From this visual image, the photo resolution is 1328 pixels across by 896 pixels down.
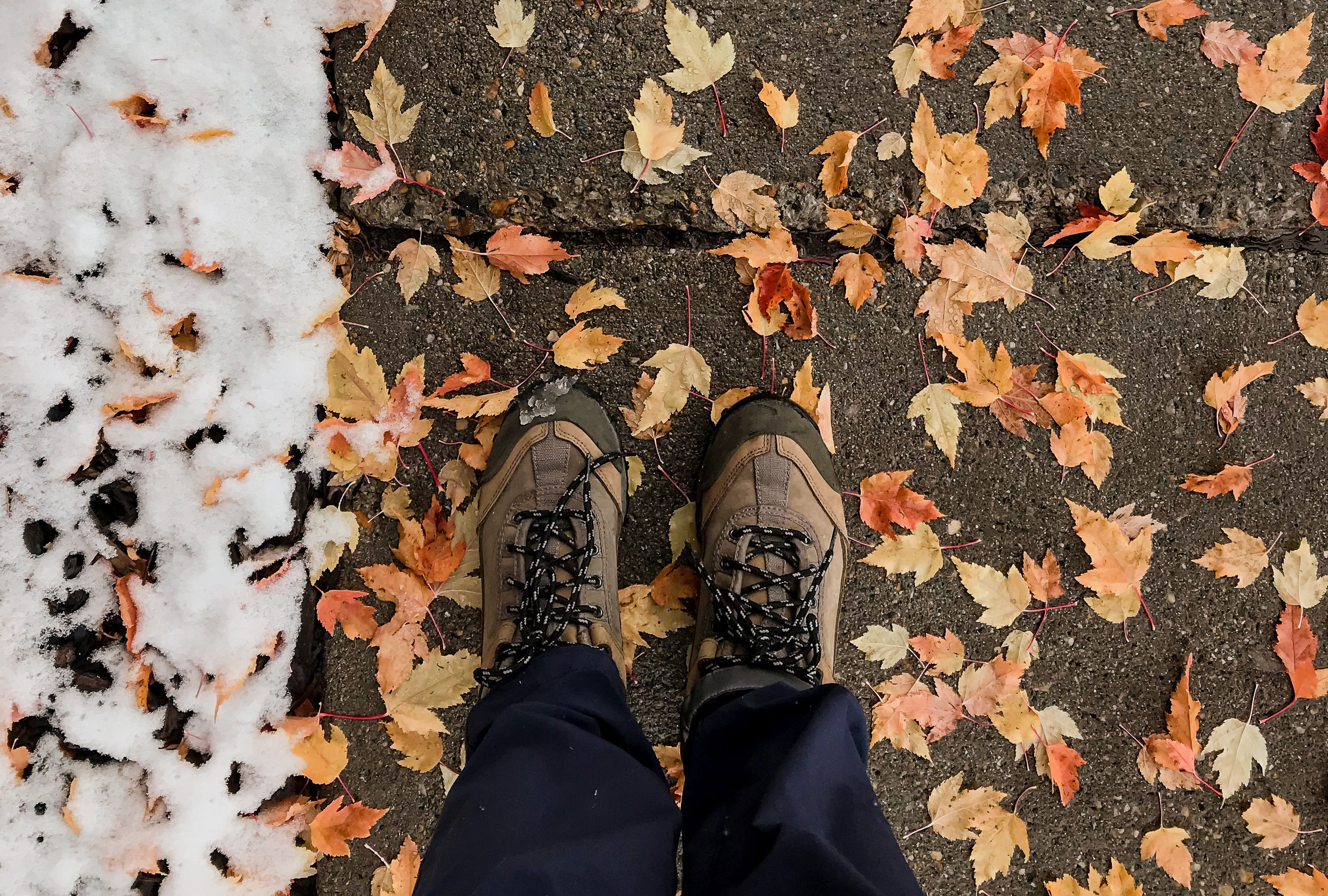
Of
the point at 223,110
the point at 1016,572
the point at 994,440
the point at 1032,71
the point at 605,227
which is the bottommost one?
the point at 1016,572

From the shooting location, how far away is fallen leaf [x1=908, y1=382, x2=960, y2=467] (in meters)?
1.75

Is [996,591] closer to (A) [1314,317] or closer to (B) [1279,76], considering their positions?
(A) [1314,317]

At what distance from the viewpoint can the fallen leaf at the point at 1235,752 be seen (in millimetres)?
1821

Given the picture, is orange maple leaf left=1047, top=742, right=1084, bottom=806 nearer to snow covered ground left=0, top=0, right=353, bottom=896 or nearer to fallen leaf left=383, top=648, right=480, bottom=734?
fallen leaf left=383, top=648, right=480, bottom=734

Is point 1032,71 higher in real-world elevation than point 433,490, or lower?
higher

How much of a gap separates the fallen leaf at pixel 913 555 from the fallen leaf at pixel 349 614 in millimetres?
1246

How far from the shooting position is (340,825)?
1.75 m

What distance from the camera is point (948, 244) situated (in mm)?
1726

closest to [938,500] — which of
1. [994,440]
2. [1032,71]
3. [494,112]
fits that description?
[994,440]

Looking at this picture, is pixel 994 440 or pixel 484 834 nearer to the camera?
pixel 484 834

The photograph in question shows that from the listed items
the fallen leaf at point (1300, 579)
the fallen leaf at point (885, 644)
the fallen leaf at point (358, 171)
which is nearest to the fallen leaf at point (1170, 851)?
the fallen leaf at point (1300, 579)

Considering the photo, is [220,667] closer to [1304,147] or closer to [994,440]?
[994,440]

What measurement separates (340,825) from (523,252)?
1484 mm

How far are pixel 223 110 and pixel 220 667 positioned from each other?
1313 mm
